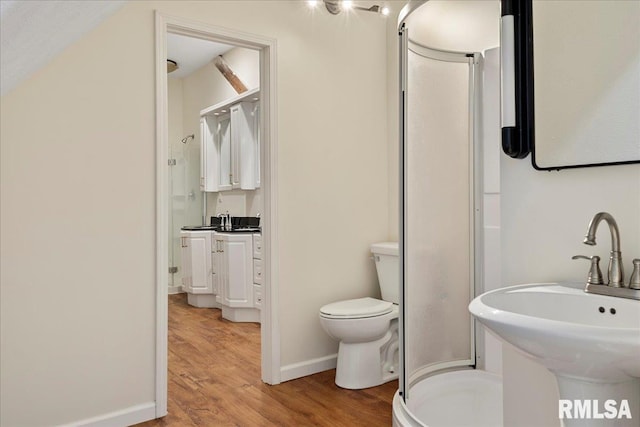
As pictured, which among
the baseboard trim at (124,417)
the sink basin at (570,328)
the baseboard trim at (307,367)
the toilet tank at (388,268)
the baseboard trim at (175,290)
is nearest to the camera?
the sink basin at (570,328)

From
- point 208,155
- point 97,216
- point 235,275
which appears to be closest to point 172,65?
point 208,155

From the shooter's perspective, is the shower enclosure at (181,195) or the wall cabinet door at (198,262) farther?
the shower enclosure at (181,195)

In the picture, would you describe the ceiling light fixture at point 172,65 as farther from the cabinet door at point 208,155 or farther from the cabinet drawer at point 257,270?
the cabinet drawer at point 257,270

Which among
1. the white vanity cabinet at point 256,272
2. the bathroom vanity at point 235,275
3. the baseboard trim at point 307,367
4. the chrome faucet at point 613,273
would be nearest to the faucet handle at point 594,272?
the chrome faucet at point 613,273

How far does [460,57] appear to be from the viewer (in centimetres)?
202

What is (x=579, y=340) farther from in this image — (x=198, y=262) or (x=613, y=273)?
(x=198, y=262)

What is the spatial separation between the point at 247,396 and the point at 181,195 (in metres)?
3.53

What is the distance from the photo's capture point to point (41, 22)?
65 centimetres

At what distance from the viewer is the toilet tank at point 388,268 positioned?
3.07 m

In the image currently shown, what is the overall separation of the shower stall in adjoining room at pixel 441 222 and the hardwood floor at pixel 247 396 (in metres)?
0.40

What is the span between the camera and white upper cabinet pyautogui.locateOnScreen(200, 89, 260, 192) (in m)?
4.70

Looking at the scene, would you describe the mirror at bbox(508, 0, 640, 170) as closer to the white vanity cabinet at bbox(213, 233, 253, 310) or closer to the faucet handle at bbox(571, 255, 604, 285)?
the faucet handle at bbox(571, 255, 604, 285)

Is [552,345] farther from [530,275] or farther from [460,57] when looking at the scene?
[460,57]
